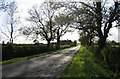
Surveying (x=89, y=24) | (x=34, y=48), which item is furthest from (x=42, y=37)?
(x=89, y=24)

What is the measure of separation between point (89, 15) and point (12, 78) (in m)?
18.0

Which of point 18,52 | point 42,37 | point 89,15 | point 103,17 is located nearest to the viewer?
point 103,17

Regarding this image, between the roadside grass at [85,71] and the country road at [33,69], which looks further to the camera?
the country road at [33,69]

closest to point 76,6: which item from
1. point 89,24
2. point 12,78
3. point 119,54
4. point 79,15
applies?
point 79,15

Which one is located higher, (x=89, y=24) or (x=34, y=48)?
(x=89, y=24)

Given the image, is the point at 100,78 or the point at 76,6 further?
the point at 76,6

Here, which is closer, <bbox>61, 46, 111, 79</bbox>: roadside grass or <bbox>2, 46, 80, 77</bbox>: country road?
<bbox>61, 46, 111, 79</bbox>: roadside grass

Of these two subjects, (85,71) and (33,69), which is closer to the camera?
(85,71)

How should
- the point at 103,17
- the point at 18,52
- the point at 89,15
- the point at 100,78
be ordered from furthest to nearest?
1. the point at 18,52
2. the point at 89,15
3. the point at 103,17
4. the point at 100,78

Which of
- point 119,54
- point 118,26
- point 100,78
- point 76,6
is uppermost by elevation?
point 76,6

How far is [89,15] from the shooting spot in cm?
2864

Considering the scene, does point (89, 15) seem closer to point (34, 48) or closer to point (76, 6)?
point (76, 6)

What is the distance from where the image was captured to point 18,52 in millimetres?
35531

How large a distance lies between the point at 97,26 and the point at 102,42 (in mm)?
2351
